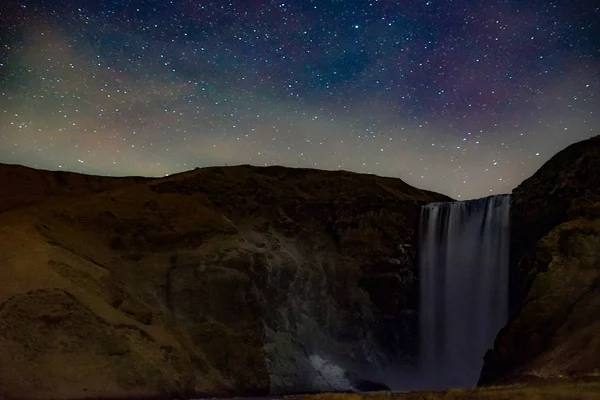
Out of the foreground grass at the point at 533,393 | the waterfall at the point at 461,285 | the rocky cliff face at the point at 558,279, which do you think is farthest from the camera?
the waterfall at the point at 461,285

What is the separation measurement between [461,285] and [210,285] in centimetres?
1810

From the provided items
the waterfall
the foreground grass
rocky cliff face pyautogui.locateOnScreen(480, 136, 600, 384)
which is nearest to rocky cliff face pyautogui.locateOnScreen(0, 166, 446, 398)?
the waterfall

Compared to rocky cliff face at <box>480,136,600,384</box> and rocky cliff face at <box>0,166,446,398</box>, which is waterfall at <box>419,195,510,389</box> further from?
rocky cliff face at <box>480,136,600,384</box>

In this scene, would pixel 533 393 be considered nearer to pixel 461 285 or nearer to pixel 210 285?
pixel 210 285

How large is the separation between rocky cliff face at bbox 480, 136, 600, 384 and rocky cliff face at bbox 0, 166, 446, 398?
11178mm

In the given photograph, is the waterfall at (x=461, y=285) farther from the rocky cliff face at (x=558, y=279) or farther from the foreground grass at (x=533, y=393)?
the foreground grass at (x=533, y=393)

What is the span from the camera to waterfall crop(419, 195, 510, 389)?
4034 cm

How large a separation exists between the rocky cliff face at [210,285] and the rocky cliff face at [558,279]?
440 inches

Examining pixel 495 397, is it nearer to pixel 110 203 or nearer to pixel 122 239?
pixel 122 239

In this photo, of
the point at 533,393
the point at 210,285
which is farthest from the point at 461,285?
the point at 533,393

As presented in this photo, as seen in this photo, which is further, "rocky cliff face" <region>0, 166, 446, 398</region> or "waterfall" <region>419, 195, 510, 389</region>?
"waterfall" <region>419, 195, 510, 389</region>

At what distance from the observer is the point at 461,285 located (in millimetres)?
42750

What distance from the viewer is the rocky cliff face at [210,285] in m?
26.8

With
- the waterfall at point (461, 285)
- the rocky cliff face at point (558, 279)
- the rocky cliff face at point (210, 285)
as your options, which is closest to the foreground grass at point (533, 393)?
the rocky cliff face at point (558, 279)
